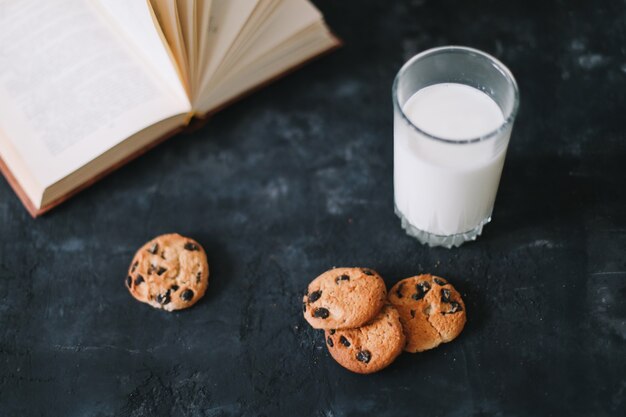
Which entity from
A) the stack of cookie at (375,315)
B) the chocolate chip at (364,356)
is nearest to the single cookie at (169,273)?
the stack of cookie at (375,315)

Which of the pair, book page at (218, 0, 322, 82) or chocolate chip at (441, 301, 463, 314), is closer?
chocolate chip at (441, 301, 463, 314)

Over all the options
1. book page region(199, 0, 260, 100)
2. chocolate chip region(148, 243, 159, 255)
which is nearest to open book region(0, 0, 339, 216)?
book page region(199, 0, 260, 100)

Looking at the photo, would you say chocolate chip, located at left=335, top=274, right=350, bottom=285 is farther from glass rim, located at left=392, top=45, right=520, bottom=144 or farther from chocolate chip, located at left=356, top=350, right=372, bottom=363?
glass rim, located at left=392, top=45, right=520, bottom=144

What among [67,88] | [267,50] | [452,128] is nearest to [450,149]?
[452,128]

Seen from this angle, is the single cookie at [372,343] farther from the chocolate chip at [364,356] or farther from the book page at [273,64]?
the book page at [273,64]

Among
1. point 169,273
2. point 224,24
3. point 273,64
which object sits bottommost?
point 169,273

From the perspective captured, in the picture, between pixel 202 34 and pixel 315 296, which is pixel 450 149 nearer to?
pixel 315 296

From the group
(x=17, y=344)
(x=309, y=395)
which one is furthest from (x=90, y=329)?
(x=309, y=395)
